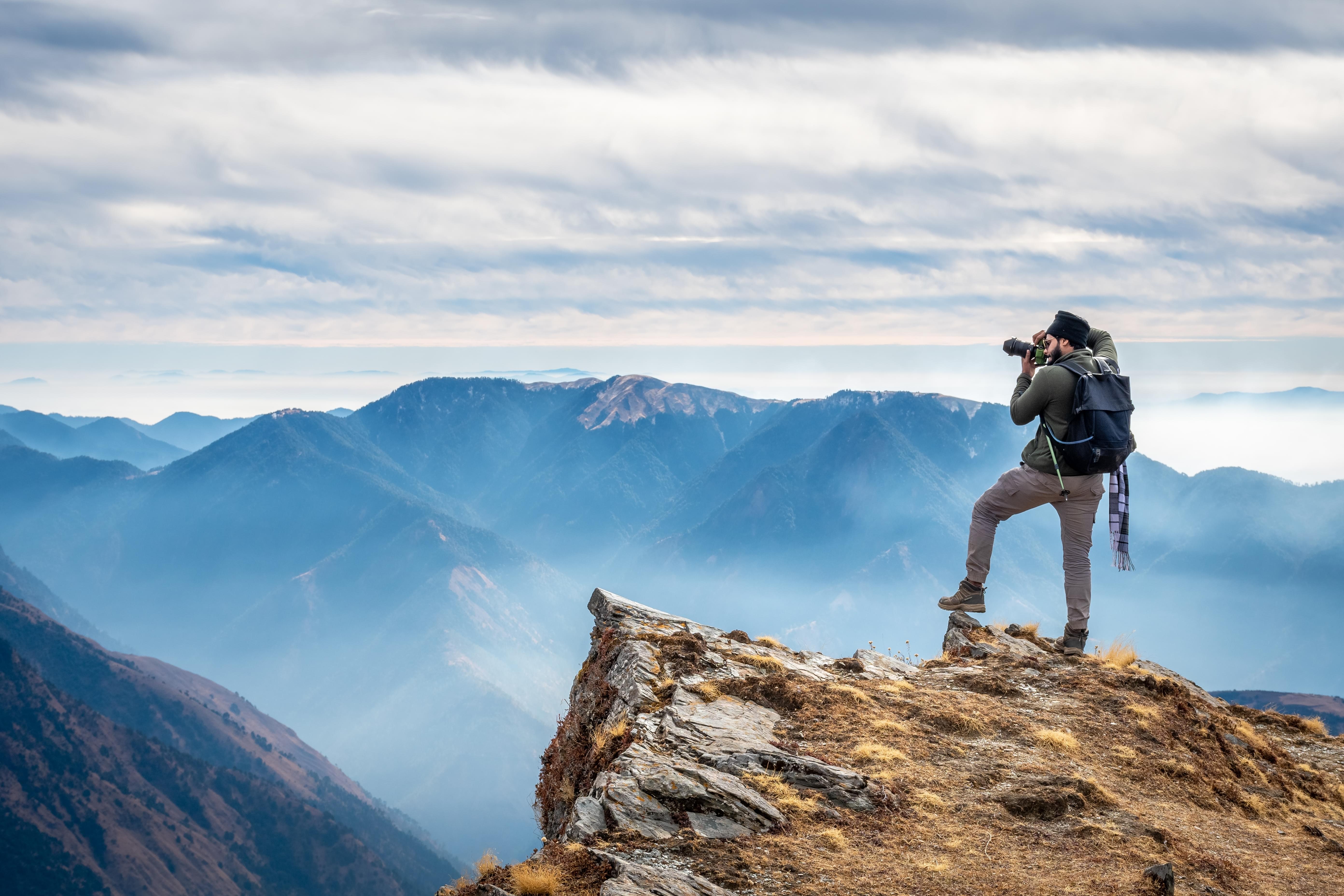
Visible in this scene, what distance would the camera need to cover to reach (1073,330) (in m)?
12.4

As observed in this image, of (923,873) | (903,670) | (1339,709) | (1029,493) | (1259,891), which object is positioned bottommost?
(923,873)

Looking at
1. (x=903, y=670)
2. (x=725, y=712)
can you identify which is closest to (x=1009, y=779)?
(x=725, y=712)

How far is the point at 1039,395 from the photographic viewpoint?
39.9 feet

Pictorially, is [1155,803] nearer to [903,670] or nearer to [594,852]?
[903,670]

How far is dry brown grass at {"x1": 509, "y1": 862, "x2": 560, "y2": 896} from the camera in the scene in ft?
23.6

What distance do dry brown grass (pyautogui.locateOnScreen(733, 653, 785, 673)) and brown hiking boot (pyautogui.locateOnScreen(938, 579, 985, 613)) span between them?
2.81 m

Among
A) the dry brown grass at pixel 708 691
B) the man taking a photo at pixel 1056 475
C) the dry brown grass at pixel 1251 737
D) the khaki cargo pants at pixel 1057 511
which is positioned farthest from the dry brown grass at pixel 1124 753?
the dry brown grass at pixel 708 691

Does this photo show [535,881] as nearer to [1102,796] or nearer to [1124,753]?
[1102,796]

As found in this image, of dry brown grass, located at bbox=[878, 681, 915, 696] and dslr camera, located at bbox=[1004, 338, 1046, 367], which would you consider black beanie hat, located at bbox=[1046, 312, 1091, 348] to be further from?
dry brown grass, located at bbox=[878, 681, 915, 696]

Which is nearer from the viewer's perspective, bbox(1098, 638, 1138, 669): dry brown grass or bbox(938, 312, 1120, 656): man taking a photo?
bbox(938, 312, 1120, 656): man taking a photo

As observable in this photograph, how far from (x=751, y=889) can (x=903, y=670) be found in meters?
8.50

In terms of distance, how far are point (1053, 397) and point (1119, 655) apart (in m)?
6.26

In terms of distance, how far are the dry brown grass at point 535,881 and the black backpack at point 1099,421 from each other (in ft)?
29.0

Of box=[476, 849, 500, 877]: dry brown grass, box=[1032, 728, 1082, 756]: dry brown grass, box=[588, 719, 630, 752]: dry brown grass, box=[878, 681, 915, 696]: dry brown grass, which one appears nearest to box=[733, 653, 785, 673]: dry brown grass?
box=[878, 681, 915, 696]: dry brown grass
